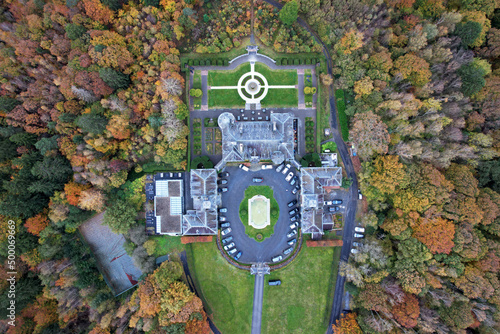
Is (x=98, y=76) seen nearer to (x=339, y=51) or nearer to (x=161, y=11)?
(x=161, y=11)

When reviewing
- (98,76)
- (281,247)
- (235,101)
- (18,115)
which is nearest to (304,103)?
(235,101)

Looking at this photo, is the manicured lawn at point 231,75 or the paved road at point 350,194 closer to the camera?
the paved road at point 350,194

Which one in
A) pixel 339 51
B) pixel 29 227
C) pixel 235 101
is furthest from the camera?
pixel 235 101

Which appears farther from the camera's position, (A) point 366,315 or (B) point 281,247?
(B) point 281,247

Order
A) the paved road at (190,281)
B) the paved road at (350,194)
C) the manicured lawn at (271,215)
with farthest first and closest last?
the manicured lawn at (271,215), the paved road at (350,194), the paved road at (190,281)

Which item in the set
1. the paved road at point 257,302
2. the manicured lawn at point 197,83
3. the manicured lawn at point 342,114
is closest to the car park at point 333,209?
the manicured lawn at point 342,114

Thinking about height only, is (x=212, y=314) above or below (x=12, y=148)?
below

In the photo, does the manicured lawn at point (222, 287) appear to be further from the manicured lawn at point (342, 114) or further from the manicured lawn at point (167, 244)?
the manicured lawn at point (342, 114)

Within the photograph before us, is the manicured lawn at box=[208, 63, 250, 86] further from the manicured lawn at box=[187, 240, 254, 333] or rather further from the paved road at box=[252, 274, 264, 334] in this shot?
the paved road at box=[252, 274, 264, 334]
